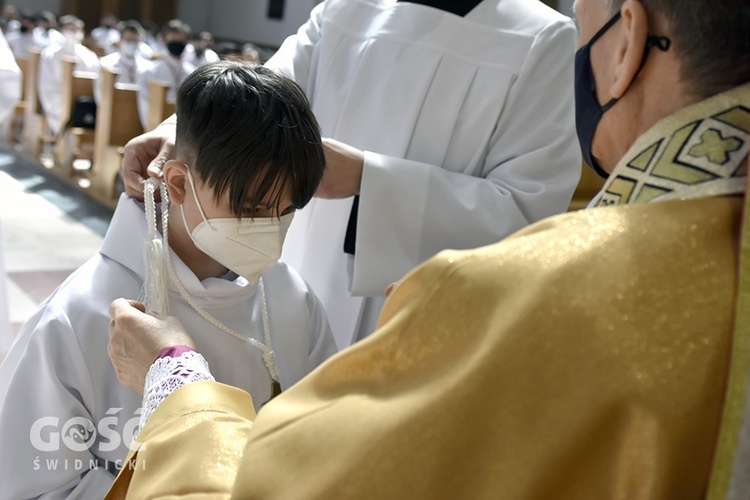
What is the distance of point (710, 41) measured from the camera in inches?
32.0

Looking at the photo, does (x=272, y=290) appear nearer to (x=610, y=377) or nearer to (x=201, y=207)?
(x=201, y=207)

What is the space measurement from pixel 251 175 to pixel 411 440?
900 mm

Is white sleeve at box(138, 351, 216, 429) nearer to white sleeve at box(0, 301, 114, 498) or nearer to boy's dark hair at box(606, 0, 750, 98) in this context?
white sleeve at box(0, 301, 114, 498)

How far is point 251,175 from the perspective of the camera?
1.53 meters

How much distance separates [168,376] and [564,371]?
64 cm

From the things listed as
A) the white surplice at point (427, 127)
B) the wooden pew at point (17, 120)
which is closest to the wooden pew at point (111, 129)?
the wooden pew at point (17, 120)

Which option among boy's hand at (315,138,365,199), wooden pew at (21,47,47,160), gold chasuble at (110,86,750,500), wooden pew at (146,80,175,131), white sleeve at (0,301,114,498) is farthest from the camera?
wooden pew at (21,47,47,160)

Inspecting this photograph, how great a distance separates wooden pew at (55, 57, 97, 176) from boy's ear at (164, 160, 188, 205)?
23.9 ft

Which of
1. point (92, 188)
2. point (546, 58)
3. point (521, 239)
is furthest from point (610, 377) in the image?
point (92, 188)

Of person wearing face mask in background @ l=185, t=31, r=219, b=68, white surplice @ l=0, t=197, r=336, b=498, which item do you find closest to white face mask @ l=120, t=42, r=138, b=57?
person wearing face mask in background @ l=185, t=31, r=219, b=68

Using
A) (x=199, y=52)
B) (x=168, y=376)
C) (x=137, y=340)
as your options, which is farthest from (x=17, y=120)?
(x=168, y=376)

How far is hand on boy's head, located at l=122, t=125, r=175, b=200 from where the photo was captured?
5.48ft

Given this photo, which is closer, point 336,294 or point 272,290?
point 272,290

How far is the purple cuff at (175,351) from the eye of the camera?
1.23 meters
